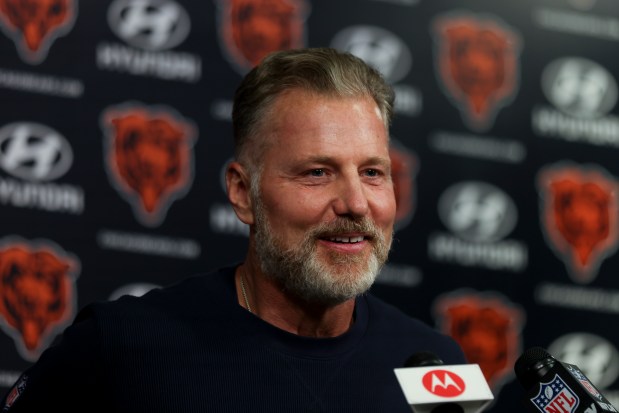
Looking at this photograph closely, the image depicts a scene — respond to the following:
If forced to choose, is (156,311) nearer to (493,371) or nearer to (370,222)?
(370,222)

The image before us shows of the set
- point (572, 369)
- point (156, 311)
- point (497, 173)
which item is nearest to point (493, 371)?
point (497, 173)

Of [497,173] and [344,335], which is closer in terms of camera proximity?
[344,335]

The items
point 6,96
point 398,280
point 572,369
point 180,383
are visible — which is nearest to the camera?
point 572,369

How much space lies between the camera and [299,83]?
1.86m

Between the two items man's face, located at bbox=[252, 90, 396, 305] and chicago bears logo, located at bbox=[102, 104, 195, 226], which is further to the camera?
chicago bears logo, located at bbox=[102, 104, 195, 226]

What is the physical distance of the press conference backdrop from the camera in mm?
2822

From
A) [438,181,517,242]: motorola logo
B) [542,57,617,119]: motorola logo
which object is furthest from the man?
[542,57,617,119]: motorola logo

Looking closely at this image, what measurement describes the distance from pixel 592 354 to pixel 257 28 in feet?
5.15

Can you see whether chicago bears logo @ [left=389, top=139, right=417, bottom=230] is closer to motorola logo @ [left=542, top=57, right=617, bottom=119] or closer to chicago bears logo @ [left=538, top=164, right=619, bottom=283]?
chicago bears logo @ [left=538, top=164, right=619, bottom=283]

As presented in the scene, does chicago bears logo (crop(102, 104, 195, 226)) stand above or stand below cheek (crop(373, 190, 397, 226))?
below

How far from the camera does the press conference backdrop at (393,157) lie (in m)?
2.82

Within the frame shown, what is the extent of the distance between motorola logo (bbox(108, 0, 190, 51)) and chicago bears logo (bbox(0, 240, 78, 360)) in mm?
664

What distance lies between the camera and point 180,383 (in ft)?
5.74

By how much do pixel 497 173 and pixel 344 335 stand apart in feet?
5.22
